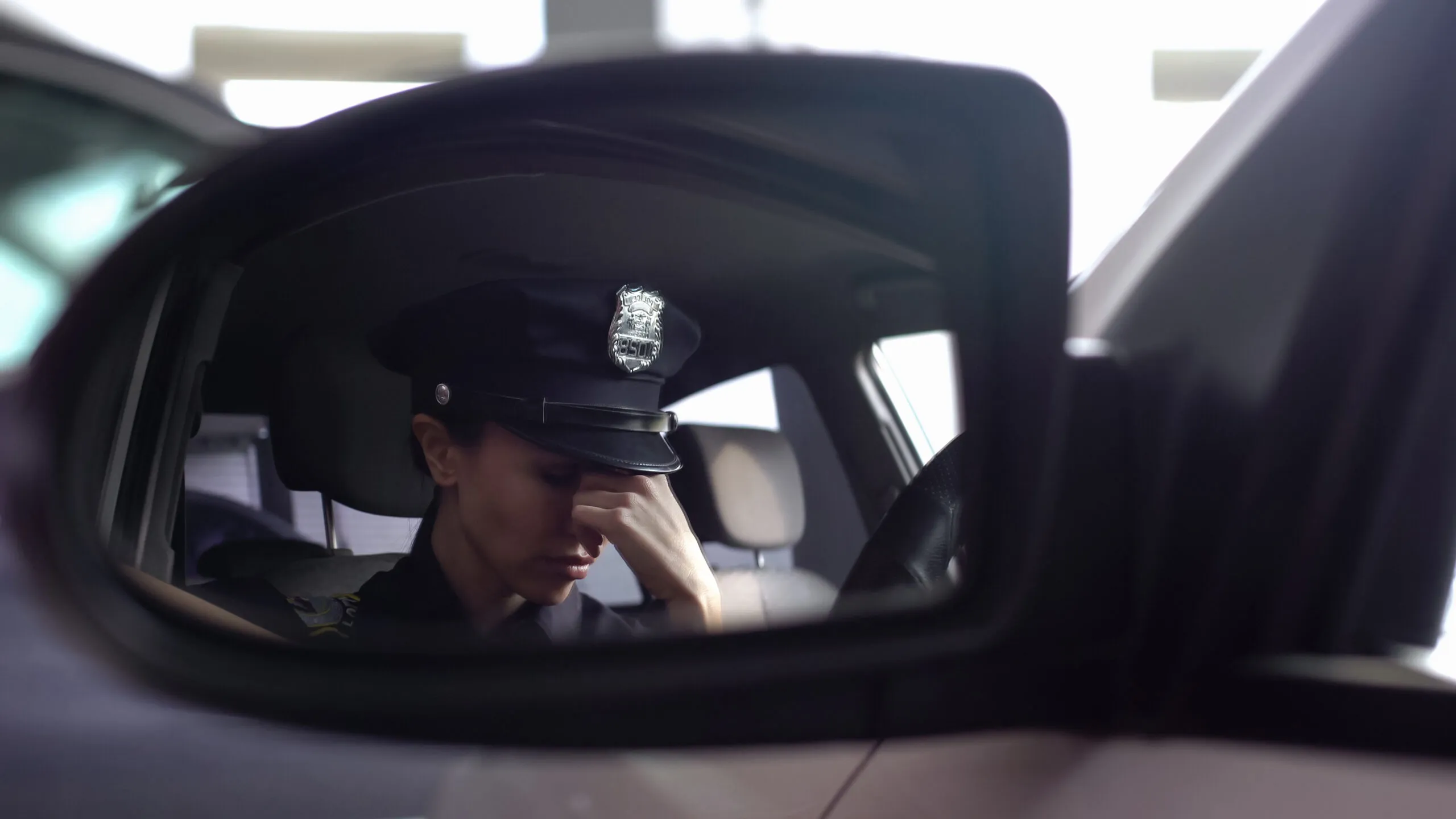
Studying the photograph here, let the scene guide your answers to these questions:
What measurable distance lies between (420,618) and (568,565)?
147 millimetres

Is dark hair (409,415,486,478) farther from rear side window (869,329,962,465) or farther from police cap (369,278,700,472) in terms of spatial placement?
rear side window (869,329,962,465)

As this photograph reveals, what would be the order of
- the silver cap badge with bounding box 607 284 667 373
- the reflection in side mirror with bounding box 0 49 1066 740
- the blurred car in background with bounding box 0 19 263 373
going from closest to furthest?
1. the reflection in side mirror with bounding box 0 49 1066 740
2. the silver cap badge with bounding box 607 284 667 373
3. the blurred car in background with bounding box 0 19 263 373

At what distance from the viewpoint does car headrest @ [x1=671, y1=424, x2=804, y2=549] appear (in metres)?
1.14

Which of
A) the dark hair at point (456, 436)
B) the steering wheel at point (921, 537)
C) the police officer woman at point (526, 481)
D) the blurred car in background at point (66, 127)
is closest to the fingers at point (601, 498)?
the police officer woman at point (526, 481)

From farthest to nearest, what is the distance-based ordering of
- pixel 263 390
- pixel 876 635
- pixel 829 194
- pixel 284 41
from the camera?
pixel 284 41 < pixel 829 194 < pixel 263 390 < pixel 876 635

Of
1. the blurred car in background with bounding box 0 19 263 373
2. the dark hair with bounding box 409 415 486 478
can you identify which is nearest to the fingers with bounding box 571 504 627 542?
the dark hair with bounding box 409 415 486 478

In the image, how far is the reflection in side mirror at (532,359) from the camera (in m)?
0.99

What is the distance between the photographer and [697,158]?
123cm

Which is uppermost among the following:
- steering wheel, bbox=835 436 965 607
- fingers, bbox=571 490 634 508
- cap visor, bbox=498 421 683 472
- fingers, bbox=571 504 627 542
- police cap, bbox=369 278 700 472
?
police cap, bbox=369 278 700 472

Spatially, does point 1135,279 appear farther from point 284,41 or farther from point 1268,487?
point 284,41

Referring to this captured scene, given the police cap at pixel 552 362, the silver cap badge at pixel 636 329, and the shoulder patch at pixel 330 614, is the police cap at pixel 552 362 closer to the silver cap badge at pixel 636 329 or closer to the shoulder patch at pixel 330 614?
the silver cap badge at pixel 636 329

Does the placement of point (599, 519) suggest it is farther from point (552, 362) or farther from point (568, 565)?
point (552, 362)

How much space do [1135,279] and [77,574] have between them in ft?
3.30

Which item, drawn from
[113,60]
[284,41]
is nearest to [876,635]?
[113,60]
